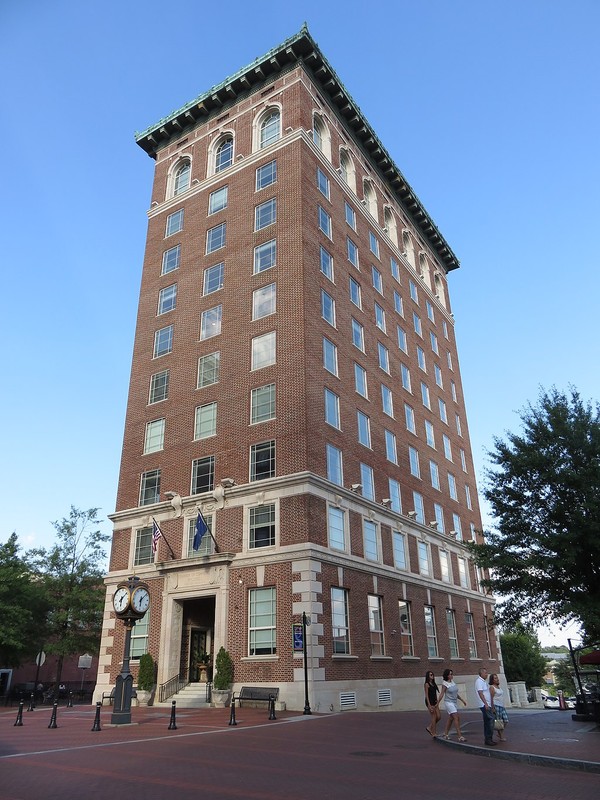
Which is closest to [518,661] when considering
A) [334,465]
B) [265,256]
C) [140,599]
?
[334,465]

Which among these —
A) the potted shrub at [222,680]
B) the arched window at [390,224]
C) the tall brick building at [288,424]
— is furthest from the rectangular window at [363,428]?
the arched window at [390,224]

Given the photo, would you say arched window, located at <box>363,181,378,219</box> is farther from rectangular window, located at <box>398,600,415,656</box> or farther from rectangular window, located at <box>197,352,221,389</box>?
rectangular window, located at <box>398,600,415,656</box>

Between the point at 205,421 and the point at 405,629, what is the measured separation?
15.9m

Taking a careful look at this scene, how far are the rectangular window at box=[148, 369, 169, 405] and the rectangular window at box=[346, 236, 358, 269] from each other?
46.6 ft

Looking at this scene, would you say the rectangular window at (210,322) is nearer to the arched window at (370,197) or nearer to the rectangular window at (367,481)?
the rectangular window at (367,481)

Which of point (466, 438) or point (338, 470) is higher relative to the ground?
point (466, 438)

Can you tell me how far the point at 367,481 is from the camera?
3525 cm

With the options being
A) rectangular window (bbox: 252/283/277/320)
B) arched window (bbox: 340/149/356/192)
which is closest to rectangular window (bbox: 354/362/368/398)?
rectangular window (bbox: 252/283/277/320)

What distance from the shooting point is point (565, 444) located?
26781 mm

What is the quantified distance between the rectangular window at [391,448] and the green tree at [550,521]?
9957 millimetres

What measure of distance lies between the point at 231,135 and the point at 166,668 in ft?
112

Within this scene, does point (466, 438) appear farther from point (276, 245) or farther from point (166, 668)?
point (166, 668)


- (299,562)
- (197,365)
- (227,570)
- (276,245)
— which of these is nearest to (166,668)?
(227,570)

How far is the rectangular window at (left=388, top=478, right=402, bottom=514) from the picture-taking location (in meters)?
37.8
